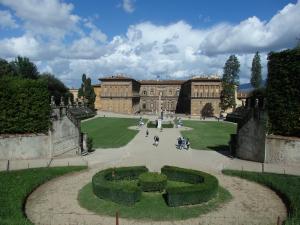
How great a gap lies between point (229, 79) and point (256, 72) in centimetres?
800

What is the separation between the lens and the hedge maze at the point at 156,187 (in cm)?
1597

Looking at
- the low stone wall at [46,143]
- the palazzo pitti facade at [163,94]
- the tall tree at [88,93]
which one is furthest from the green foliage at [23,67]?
the low stone wall at [46,143]

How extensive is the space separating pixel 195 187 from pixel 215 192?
5.13ft

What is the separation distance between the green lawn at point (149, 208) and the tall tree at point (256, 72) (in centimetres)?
7678

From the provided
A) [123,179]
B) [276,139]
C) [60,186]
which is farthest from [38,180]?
[276,139]

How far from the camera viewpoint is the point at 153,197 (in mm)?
17188

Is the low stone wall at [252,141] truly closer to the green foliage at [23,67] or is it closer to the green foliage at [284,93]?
the green foliage at [284,93]

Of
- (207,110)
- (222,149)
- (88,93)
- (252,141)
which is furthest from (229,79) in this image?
(252,141)

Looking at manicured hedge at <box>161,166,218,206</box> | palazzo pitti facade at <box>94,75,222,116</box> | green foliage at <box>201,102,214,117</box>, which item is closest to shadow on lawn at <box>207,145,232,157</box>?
manicured hedge at <box>161,166,218,206</box>

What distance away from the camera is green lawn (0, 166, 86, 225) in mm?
13259

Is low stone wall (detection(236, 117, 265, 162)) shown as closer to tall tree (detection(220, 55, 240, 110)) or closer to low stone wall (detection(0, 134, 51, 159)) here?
low stone wall (detection(0, 134, 51, 159))

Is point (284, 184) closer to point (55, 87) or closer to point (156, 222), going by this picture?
point (156, 222)

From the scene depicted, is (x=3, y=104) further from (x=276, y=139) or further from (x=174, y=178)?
(x=276, y=139)

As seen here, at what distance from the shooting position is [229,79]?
3462 inches
